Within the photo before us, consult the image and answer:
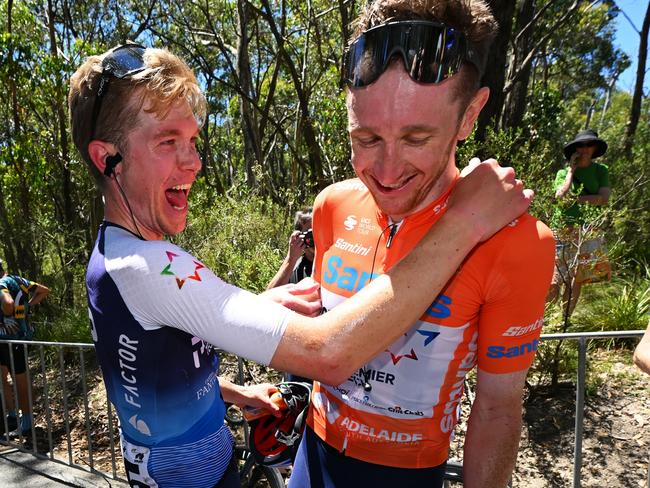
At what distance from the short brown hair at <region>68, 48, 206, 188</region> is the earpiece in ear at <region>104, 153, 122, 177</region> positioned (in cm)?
3

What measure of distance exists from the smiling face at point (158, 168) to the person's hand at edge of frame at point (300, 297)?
0.44 m

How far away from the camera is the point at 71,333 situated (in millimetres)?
8828

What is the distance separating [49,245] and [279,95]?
1415 cm

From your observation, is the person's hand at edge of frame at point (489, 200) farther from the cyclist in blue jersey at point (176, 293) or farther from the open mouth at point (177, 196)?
the open mouth at point (177, 196)

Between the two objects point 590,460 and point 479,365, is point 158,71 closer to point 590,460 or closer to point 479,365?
point 479,365

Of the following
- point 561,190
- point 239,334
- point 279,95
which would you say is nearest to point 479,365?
point 239,334

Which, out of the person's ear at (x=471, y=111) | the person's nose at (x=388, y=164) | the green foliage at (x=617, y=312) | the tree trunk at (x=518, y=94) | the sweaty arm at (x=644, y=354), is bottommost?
the green foliage at (x=617, y=312)

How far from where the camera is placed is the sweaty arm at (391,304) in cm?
139

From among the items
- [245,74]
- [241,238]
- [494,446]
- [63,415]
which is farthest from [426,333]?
[245,74]

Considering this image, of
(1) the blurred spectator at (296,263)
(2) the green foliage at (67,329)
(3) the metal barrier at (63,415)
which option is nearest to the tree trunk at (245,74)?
(2) the green foliage at (67,329)

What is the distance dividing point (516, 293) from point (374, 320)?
1.40ft

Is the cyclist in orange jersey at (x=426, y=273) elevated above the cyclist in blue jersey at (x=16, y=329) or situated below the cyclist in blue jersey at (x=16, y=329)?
above

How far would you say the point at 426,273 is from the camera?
4.63 ft

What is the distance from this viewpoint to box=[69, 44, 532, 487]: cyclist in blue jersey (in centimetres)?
141
